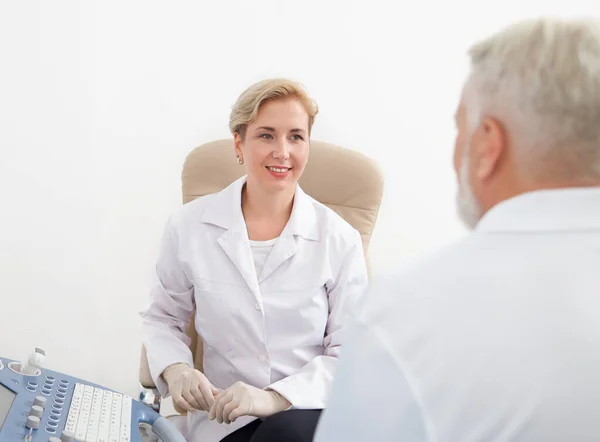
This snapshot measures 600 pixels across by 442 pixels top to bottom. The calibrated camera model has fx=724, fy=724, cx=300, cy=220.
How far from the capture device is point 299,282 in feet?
5.67

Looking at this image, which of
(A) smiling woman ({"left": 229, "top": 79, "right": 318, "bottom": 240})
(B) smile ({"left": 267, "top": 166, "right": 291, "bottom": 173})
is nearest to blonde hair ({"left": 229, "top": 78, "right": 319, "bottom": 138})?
(A) smiling woman ({"left": 229, "top": 79, "right": 318, "bottom": 240})

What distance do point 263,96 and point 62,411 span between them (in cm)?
85

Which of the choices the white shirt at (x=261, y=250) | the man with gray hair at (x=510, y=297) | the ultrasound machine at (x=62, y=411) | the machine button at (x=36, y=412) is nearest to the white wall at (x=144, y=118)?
the white shirt at (x=261, y=250)

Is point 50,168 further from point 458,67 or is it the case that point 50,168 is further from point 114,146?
point 458,67

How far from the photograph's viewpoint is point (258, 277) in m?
1.73

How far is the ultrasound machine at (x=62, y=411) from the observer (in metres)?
1.16

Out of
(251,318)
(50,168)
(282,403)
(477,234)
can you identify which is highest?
(477,234)

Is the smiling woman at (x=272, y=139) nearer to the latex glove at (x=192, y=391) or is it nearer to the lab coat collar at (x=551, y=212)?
the latex glove at (x=192, y=391)

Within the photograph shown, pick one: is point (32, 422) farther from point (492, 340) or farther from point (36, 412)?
point (492, 340)

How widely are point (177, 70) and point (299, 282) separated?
4.04 feet

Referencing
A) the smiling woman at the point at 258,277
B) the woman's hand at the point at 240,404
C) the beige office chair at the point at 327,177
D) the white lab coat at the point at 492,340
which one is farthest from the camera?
the beige office chair at the point at 327,177

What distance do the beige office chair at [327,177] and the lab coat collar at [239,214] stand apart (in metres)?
0.16

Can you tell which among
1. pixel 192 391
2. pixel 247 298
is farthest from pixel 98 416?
pixel 247 298

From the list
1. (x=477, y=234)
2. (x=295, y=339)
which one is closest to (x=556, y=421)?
(x=477, y=234)
